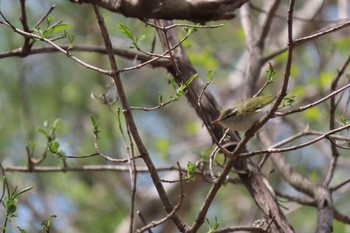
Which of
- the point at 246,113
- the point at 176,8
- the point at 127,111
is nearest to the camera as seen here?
the point at 127,111

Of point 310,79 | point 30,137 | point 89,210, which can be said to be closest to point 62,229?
point 89,210

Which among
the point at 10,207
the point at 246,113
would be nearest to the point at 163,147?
the point at 246,113

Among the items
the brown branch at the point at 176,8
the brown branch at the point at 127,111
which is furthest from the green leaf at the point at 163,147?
the brown branch at the point at 127,111

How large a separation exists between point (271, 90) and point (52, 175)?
7.72 feet

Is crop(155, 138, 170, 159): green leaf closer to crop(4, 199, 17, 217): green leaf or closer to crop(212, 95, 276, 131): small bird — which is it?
crop(212, 95, 276, 131): small bird

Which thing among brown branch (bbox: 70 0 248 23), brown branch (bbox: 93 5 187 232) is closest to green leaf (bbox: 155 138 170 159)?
brown branch (bbox: 70 0 248 23)

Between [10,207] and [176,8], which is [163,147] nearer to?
[176,8]

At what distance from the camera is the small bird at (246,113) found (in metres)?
2.23

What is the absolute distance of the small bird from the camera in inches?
87.7

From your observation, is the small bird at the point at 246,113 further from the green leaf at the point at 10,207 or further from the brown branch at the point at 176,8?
the green leaf at the point at 10,207

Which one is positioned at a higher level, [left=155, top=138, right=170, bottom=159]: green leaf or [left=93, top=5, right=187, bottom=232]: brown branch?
[left=155, top=138, right=170, bottom=159]: green leaf

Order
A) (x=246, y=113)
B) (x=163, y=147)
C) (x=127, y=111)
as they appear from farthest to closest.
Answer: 1. (x=163, y=147)
2. (x=246, y=113)
3. (x=127, y=111)

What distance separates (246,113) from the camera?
7.39 feet

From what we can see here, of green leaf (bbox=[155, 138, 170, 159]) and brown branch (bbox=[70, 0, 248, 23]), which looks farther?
green leaf (bbox=[155, 138, 170, 159])
